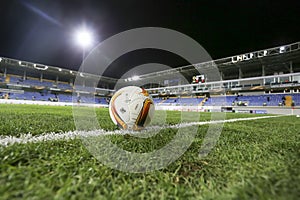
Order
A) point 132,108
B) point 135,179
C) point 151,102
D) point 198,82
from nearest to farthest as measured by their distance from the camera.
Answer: point 135,179 < point 132,108 < point 151,102 < point 198,82

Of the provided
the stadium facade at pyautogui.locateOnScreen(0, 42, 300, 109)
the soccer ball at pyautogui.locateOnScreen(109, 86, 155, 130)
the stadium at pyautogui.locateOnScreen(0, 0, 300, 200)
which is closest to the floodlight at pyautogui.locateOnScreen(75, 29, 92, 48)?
the stadium at pyautogui.locateOnScreen(0, 0, 300, 200)

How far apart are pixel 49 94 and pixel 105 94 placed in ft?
42.3

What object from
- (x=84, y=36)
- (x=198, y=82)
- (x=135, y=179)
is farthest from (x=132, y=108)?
(x=198, y=82)

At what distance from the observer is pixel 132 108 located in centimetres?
227

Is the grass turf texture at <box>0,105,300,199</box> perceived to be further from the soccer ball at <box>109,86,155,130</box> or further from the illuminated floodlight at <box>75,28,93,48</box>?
the illuminated floodlight at <box>75,28,93,48</box>

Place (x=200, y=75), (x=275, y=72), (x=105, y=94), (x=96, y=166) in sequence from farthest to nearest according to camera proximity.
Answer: (x=105, y=94) → (x=200, y=75) → (x=275, y=72) → (x=96, y=166)

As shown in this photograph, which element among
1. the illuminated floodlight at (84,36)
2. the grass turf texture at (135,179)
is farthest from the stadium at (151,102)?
the illuminated floodlight at (84,36)

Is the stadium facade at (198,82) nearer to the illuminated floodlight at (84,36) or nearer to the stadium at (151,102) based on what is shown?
the stadium at (151,102)

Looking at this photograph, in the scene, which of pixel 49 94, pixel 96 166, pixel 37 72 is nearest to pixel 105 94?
pixel 49 94

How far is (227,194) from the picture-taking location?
69 centimetres

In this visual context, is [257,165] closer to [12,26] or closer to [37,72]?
[12,26]

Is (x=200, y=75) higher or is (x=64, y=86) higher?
(x=200, y=75)

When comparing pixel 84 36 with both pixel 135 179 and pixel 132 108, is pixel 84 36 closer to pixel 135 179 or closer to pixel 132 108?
pixel 132 108

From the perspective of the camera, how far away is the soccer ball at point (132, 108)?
2.29 metres
